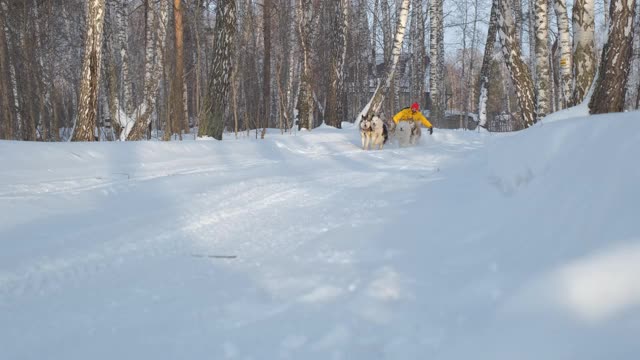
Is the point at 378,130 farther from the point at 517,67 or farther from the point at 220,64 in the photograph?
the point at 220,64

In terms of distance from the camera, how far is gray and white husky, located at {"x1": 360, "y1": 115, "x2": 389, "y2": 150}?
33.6 feet

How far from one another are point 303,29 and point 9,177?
419 inches

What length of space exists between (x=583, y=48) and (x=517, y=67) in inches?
104

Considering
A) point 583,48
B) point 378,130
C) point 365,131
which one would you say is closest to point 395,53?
point 378,130

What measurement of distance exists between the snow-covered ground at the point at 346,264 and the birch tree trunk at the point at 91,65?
361 centimetres

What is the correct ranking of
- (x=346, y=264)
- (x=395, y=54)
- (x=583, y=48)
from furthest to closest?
(x=395, y=54)
(x=583, y=48)
(x=346, y=264)

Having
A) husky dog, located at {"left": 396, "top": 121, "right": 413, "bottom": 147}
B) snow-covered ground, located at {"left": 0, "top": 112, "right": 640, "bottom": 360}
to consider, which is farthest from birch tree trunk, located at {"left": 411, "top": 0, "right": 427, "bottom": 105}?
snow-covered ground, located at {"left": 0, "top": 112, "right": 640, "bottom": 360}

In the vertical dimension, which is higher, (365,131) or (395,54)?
(395,54)

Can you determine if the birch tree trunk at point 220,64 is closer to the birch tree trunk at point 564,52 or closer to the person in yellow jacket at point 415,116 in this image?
the person in yellow jacket at point 415,116

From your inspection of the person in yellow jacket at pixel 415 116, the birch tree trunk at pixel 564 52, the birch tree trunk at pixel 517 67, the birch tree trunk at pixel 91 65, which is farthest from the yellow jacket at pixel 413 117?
the birch tree trunk at pixel 91 65

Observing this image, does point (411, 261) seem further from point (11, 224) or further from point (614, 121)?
point (11, 224)

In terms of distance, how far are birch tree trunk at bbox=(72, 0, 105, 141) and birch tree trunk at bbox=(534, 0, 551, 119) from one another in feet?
28.5

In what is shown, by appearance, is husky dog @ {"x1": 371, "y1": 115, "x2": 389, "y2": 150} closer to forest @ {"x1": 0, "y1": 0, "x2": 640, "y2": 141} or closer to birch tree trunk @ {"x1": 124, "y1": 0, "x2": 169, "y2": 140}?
forest @ {"x1": 0, "y1": 0, "x2": 640, "y2": 141}

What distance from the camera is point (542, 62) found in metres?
9.97
